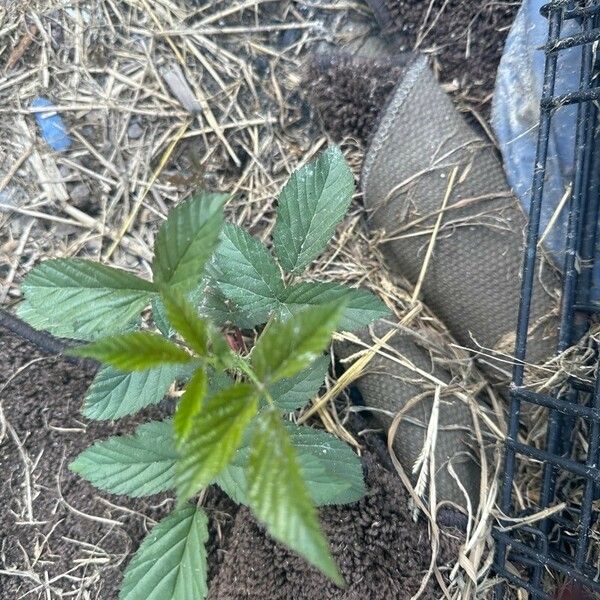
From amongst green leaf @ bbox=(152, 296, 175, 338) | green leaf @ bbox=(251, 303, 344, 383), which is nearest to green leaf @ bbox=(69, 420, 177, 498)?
green leaf @ bbox=(152, 296, 175, 338)

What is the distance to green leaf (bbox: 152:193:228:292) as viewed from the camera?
28.9 inches

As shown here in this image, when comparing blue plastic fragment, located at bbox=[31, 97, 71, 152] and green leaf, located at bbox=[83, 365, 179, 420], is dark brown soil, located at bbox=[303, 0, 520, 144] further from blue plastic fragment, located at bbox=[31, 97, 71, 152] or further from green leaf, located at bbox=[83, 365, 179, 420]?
green leaf, located at bbox=[83, 365, 179, 420]

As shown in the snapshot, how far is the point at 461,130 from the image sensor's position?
132 centimetres

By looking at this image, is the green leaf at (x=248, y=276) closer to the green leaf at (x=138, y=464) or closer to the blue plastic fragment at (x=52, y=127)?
the green leaf at (x=138, y=464)

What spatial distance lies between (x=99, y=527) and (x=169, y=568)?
1.10 ft

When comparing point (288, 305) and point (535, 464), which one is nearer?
point (288, 305)

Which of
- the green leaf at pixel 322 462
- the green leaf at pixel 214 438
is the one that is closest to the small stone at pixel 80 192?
the green leaf at pixel 322 462

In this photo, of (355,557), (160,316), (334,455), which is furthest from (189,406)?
(355,557)

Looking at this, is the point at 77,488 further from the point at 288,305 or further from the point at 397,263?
the point at 397,263

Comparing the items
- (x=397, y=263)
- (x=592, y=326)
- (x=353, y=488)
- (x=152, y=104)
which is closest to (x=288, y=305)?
(x=353, y=488)

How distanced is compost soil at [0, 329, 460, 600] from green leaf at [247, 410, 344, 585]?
0.58 meters

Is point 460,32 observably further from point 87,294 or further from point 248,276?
point 87,294

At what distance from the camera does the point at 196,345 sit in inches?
28.7

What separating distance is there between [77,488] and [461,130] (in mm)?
1125
